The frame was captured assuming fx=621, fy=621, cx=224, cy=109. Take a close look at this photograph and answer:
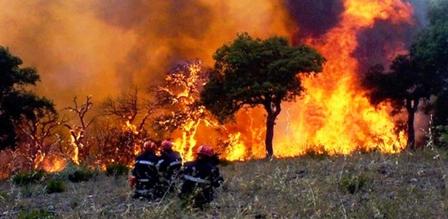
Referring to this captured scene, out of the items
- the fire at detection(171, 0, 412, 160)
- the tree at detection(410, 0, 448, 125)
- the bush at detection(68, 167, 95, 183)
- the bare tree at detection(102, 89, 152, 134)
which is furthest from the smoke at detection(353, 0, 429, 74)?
the bush at detection(68, 167, 95, 183)

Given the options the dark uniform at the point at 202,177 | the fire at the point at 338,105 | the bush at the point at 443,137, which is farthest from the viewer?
the fire at the point at 338,105

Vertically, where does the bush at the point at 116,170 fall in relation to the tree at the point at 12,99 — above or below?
below

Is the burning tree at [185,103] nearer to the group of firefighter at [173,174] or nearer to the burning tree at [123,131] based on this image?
the burning tree at [123,131]

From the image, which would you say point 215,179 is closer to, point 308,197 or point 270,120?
point 308,197

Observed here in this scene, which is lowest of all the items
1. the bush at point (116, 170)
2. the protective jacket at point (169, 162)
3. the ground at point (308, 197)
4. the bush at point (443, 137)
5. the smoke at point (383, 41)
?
the ground at point (308, 197)

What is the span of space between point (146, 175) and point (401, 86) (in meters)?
32.7

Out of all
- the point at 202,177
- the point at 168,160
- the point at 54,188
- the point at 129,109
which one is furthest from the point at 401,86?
the point at 202,177

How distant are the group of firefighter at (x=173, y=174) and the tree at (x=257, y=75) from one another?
24218 millimetres

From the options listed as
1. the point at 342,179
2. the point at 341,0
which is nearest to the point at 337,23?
the point at 341,0

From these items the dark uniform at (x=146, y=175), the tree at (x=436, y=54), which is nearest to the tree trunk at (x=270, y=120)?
the tree at (x=436, y=54)

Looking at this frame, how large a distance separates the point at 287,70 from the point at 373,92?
9531mm

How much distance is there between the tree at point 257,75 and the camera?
3847 cm

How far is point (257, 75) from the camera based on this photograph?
39219 millimetres

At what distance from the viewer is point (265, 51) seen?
129 feet
